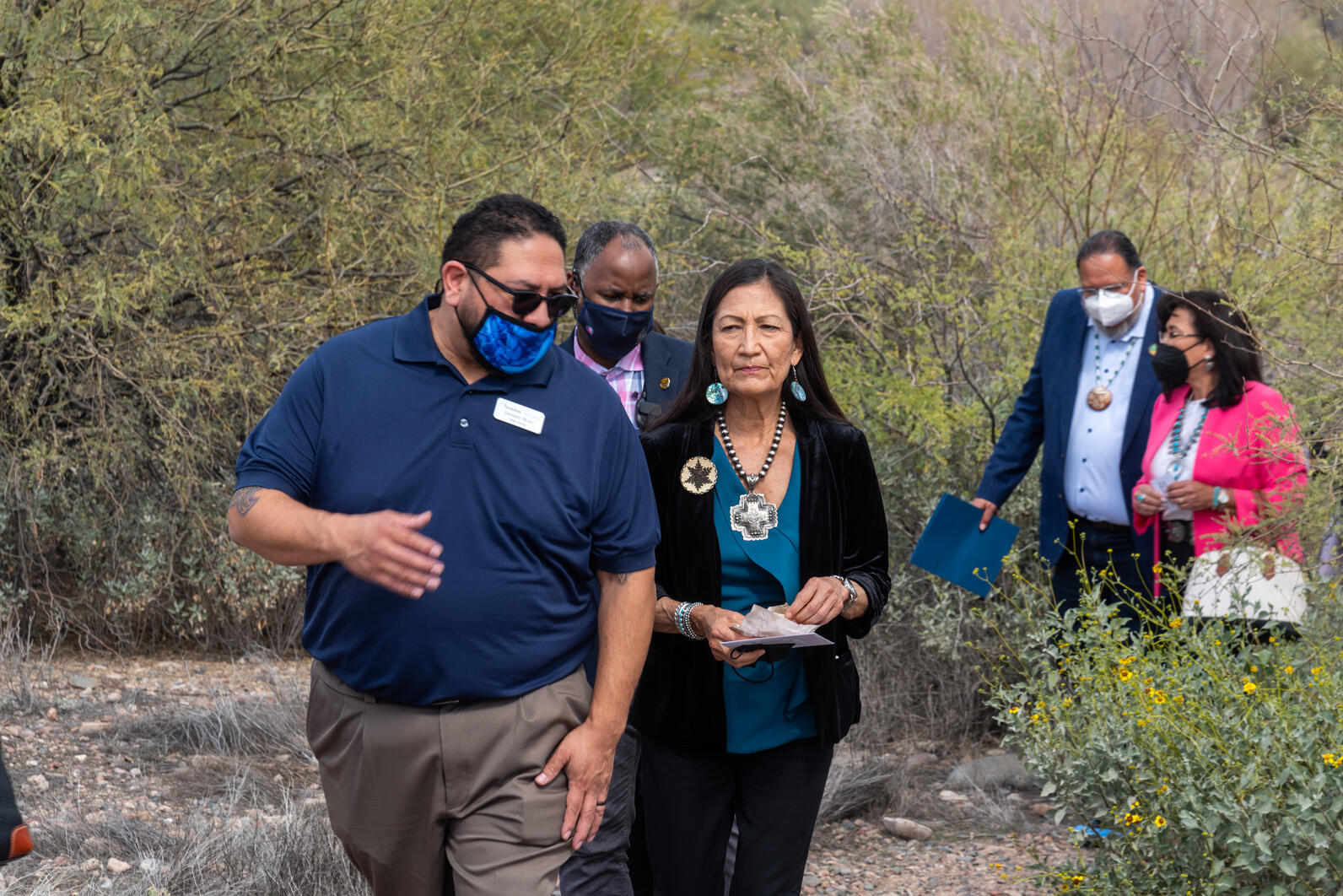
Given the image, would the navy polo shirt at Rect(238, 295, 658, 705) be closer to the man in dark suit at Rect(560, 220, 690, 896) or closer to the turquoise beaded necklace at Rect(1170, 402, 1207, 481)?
the man in dark suit at Rect(560, 220, 690, 896)

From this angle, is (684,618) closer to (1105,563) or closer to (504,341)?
(504,341)

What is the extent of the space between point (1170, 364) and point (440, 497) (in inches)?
127

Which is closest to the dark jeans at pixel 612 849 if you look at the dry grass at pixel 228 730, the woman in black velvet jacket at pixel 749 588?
the woman in black velvet jacket at pixel 749 588

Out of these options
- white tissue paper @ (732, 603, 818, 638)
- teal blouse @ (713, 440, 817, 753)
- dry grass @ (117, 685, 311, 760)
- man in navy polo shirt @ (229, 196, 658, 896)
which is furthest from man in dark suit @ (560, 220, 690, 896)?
dry grass @ (117, 685, 311, 760)

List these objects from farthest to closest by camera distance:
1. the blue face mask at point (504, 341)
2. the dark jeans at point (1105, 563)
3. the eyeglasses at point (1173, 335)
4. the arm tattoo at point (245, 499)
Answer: the dark jeans at point (1105, 563)
the eyeglasses at point (1173, 335)
the blue face mask at point (504, 341)
the arm tattoo at point (245, 499)

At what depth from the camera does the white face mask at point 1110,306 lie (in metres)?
5.13

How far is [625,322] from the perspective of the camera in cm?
385

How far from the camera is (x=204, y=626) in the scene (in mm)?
8422

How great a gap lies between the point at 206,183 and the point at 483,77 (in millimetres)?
1954

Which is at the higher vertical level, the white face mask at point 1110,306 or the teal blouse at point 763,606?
the white face mask at point 1110,306

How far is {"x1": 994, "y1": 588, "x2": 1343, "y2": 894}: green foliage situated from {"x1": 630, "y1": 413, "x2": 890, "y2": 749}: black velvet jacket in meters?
0.74

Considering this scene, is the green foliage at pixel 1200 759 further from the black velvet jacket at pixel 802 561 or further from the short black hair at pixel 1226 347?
the short black hair at pixel 1226 347

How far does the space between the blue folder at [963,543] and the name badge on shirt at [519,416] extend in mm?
2675

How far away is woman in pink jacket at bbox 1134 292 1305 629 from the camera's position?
4527mm
